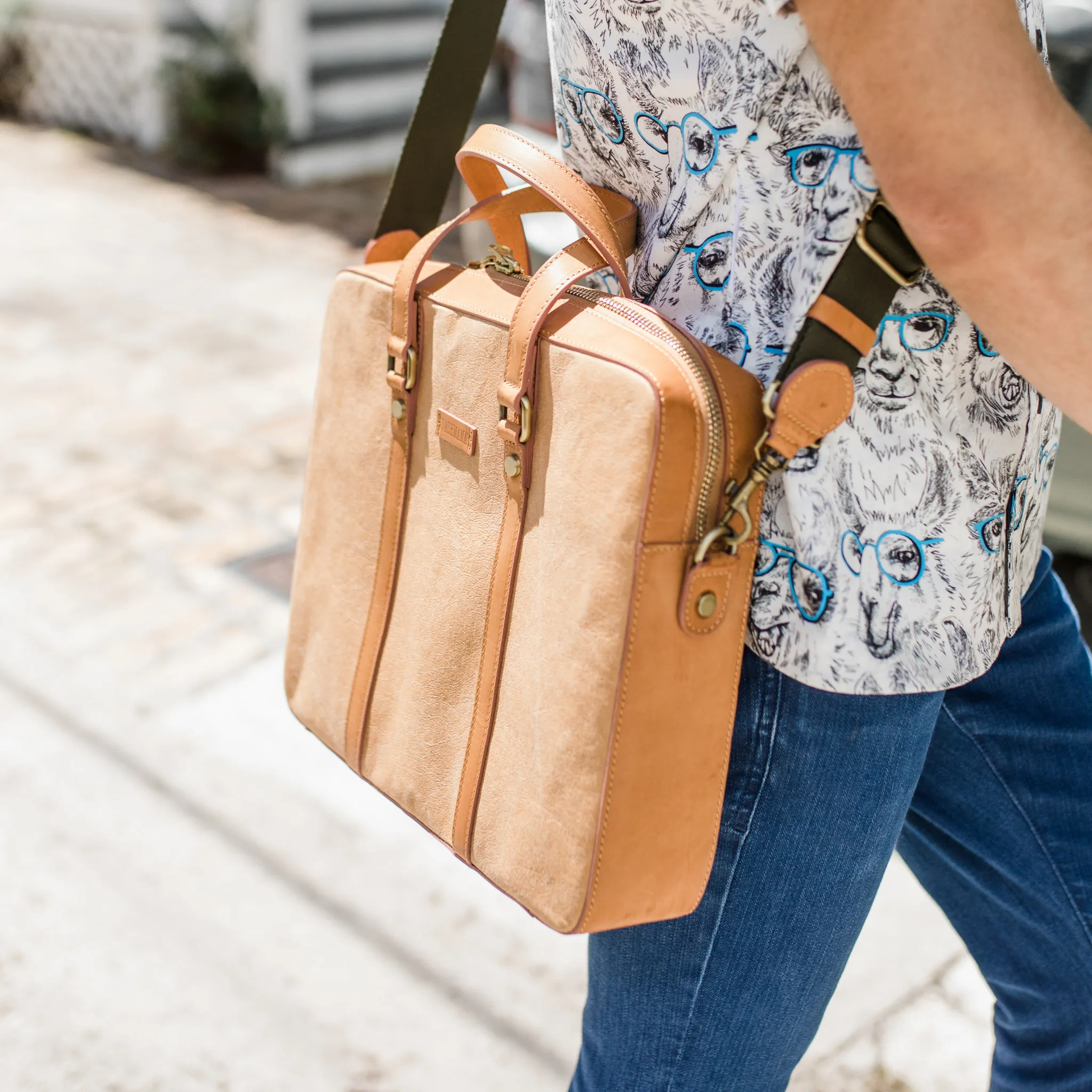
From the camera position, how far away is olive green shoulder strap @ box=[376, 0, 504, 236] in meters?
1.25

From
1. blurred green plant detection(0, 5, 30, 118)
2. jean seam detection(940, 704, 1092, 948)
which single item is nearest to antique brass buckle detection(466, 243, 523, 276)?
jean seam detection(940, 704, 1092, 948)

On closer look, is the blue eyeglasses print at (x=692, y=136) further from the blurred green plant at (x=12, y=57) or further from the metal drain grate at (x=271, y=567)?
the blurred green plant at (x=12, y=57)

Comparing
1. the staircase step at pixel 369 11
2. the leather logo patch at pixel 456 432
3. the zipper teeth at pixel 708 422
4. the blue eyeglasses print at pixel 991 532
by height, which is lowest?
the staircase step at pixel 369 11

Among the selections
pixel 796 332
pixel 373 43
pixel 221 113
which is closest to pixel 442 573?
pixel 796 332

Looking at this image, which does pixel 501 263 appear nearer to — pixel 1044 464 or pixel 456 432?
pixel 456 432

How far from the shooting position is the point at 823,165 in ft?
2.81

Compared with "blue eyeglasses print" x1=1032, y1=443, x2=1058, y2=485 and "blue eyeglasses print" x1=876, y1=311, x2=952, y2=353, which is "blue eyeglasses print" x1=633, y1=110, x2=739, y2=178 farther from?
"blue eyeglasses print" x1=1032, y1=443, x2=1058, y2=485

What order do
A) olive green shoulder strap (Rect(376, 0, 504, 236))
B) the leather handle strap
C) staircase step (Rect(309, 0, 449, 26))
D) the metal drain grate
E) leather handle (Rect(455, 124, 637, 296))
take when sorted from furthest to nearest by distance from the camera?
staircase step (Rect(309, 0, 449, 26)), the metal drain grate, olive green shoulder strap (Rect(376, 0, 504, 236)), the leather handle strap, leather handle (Rect(455, 124, 637, 296))

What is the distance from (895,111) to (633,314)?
0.77 ft

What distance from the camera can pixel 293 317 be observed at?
5.09 m

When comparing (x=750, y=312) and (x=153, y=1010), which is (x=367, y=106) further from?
(x=750, y=312)

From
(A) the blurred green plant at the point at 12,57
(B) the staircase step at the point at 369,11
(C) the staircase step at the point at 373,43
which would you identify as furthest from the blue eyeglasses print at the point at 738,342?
(A) the blurred green plant at the point at 12,57

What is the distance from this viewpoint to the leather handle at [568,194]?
933 millimetres

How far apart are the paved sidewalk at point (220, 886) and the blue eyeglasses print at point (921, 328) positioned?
132 centimetres
